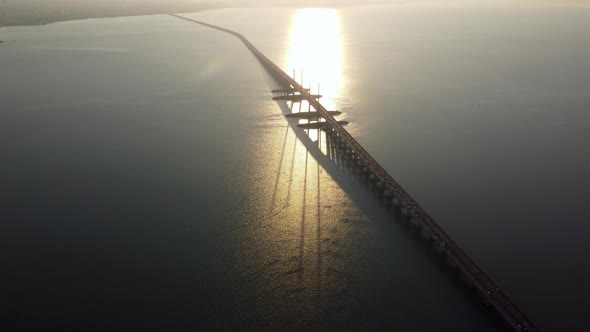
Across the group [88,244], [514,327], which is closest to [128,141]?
[88,244]

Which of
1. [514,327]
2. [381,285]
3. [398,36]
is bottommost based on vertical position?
[514,327]

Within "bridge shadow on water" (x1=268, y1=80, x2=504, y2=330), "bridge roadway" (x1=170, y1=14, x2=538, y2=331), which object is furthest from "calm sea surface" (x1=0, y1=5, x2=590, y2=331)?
"bridge roadway" (x1=170, y1=14, x2=538, y2=331)

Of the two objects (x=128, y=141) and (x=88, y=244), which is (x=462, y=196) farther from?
(x=128, y=141)

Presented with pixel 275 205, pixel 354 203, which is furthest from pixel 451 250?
pixel 275 205

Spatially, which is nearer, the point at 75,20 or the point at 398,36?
the point at 398,36

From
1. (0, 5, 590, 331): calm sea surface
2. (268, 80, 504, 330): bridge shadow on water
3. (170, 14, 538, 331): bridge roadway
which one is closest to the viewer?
(170, 14, 538, 331): bridge roadway

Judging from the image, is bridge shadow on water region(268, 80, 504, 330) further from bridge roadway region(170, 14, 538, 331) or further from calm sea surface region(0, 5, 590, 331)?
bridge roadway region(170, 14, 538, 331)

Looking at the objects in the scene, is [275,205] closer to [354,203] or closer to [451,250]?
[354,203]

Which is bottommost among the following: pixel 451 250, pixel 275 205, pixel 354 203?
pixel 451 250

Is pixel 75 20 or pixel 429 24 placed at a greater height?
pixel 75 20
